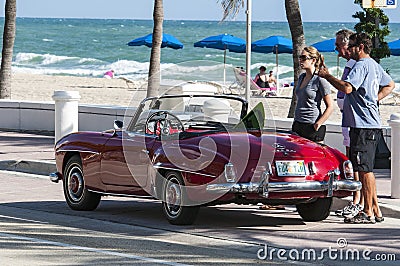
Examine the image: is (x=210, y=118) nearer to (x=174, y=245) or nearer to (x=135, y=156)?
(x=135, y=156)

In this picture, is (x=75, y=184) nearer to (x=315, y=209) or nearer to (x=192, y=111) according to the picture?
(x=192, y=111)

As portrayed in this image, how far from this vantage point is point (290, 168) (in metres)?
9.77

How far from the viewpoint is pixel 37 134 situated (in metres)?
20.6

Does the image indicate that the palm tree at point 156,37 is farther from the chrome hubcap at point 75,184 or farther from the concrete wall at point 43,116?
the chrome hubcap at point 75,184

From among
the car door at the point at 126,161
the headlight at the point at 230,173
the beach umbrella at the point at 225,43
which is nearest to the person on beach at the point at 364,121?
the headlight at the point at 230,173

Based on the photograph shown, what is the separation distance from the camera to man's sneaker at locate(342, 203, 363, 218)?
10.7 meters

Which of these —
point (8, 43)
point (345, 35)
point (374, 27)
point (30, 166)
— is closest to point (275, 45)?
point (8, 43)

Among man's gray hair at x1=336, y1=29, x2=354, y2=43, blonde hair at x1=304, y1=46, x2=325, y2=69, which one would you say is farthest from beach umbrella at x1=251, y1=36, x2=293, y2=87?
blonde hair at x1=304, y1=46, x2=325, y2=69

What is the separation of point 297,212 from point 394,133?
1649mm

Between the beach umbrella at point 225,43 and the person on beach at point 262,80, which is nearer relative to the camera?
the person on beach at point 262,80

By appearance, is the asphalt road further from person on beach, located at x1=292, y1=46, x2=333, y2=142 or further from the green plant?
the green plant

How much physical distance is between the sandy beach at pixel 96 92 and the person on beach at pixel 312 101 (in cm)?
1372

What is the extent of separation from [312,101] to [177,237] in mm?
2665

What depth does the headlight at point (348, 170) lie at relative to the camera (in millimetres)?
10172
